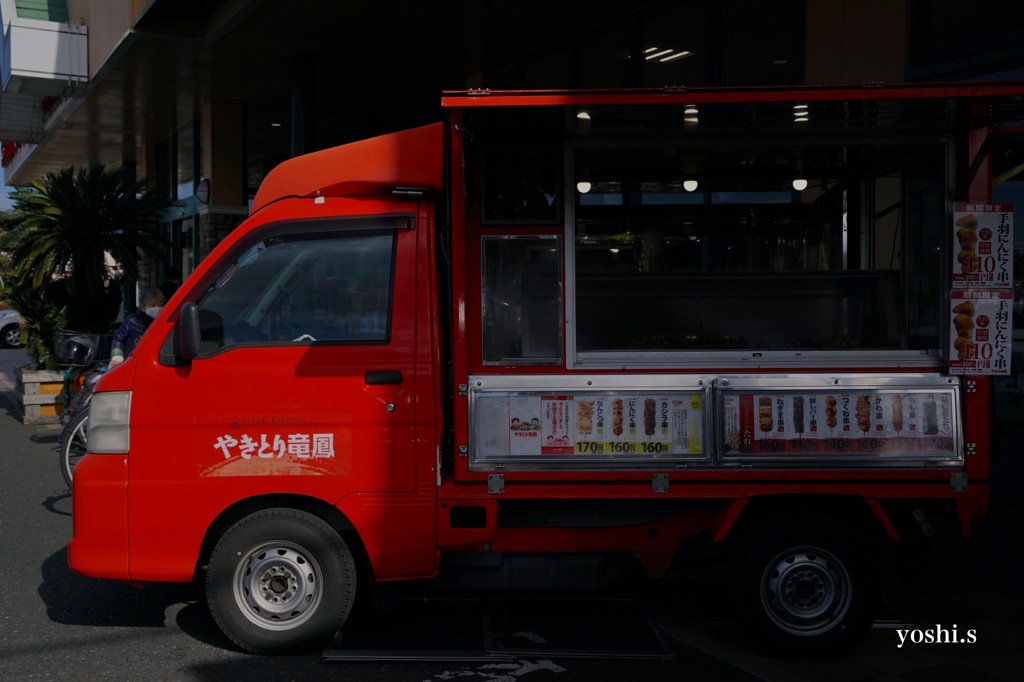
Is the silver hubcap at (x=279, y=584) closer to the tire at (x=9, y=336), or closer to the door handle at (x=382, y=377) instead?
the door handle at (x=382, y=377)

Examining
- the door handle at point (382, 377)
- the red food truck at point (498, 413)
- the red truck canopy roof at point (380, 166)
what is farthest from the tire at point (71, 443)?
the door handle at point (382, 377)

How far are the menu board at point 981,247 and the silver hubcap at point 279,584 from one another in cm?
340

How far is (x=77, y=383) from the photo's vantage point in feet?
33.3

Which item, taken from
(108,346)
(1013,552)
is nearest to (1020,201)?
(1013,552)

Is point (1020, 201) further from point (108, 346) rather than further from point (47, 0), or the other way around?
point (47, 0)

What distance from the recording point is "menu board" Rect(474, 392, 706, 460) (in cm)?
473

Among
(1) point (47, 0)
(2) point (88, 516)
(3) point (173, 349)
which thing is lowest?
(2) point (88, 516)

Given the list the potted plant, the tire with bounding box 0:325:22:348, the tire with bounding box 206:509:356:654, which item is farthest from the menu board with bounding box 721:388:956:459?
the tire with bounding box 0:325:22:348

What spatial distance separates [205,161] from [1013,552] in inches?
592

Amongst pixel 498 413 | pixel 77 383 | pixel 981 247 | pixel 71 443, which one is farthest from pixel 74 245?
pixel 981 247

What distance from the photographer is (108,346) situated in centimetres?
1109

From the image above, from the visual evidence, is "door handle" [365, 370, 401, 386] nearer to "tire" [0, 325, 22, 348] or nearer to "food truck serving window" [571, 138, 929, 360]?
"food truck serving window" [571, 138, 929, 360]

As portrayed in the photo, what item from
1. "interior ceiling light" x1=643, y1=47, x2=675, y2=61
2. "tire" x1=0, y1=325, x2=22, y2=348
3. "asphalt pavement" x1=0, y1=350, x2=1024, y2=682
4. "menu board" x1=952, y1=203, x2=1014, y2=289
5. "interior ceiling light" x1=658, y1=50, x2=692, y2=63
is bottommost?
"asphalt pavement" x1=0, y1=350, x2=1024, y2=682

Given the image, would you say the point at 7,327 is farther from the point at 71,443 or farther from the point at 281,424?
the point at 281,424
